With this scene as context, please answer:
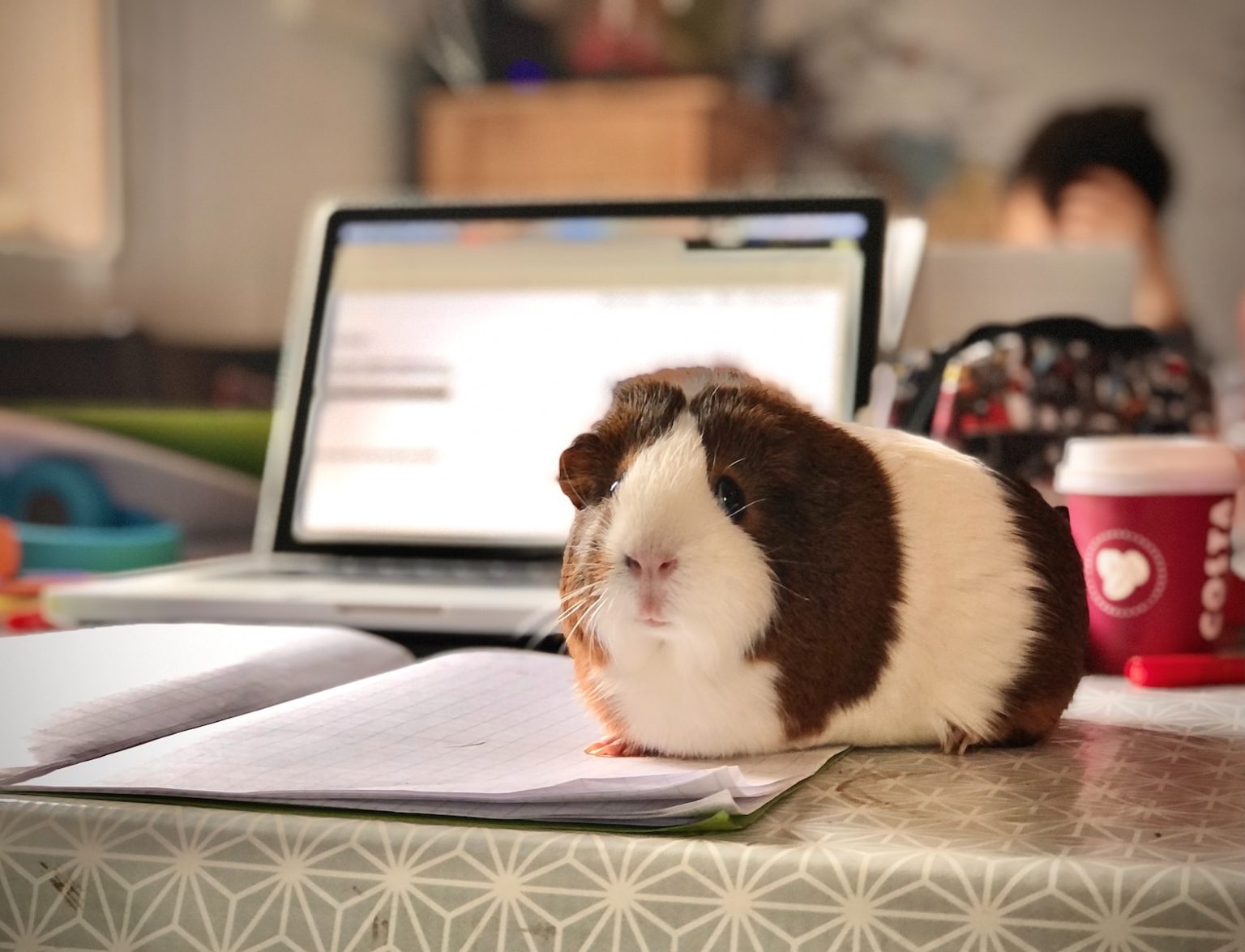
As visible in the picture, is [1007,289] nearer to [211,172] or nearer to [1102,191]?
[211,172]

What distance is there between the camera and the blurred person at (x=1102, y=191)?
3.05m

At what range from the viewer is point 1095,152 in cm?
307

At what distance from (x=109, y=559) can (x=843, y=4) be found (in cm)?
259

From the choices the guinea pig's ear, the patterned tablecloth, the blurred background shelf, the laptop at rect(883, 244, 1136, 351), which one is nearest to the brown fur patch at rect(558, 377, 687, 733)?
the guinea pig's ear

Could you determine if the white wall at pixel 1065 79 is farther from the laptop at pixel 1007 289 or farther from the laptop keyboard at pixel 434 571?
the laptop keyboard at pixel 434 571

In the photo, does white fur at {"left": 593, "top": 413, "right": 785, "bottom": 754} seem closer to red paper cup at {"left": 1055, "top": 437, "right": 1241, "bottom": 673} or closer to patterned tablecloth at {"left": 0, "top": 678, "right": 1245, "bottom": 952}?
patterned tablecloth at {"left": 0, "top": 678, "right": 1245, "bottom": 952}

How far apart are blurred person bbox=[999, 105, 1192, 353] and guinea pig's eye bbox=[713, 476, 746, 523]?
2789 millimetres

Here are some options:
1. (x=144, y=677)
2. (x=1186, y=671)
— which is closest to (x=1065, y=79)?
(x=1186, y=671)

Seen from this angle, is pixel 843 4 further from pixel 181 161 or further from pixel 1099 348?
pixel 1099 348

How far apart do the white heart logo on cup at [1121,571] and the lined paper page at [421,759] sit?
0.97 feet

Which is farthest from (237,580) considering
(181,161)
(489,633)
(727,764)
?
(181,161)

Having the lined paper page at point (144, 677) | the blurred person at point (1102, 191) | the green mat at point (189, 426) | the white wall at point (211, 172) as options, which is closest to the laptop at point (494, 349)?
the lined paper page at point (144, 677)

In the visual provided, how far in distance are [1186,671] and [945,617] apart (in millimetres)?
263

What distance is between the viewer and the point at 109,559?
1.24 meters
